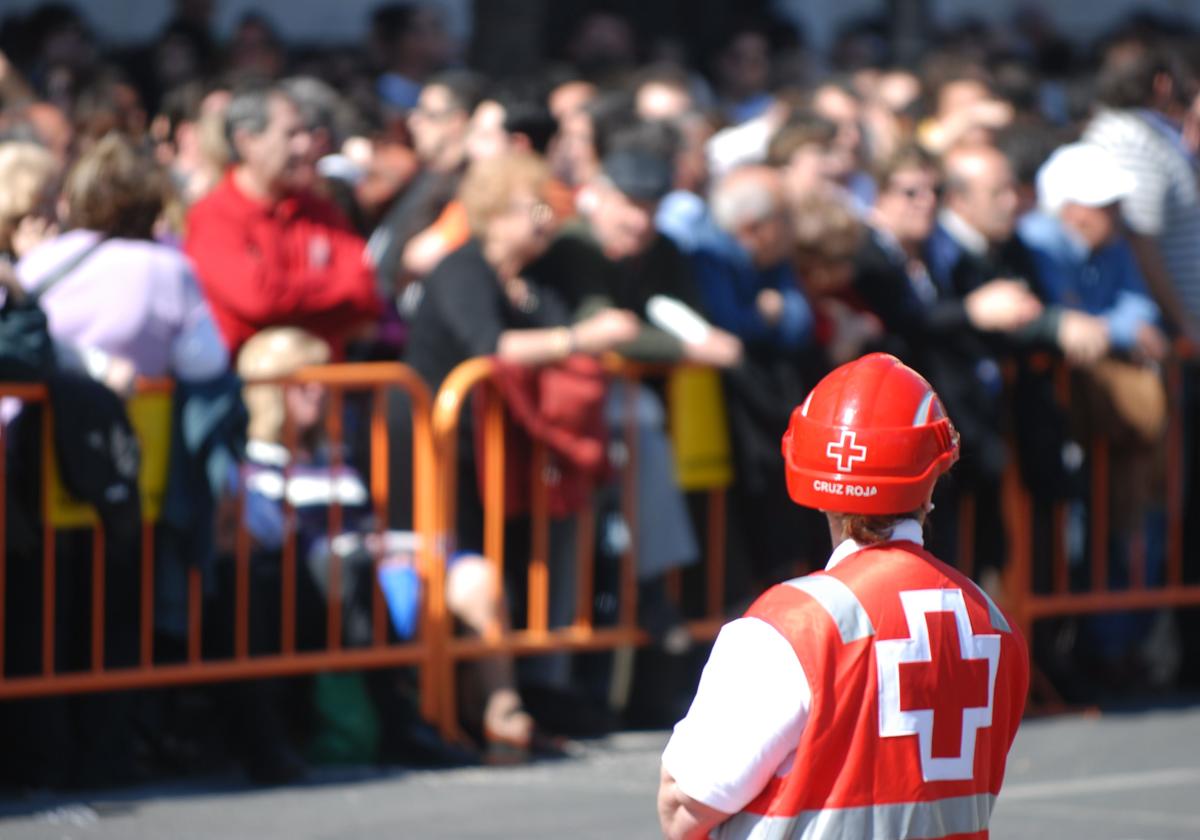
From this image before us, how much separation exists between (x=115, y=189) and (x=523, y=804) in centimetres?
227

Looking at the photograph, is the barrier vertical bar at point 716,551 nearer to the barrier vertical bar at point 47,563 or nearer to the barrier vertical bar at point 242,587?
the barrier vertical bar at point 242,587

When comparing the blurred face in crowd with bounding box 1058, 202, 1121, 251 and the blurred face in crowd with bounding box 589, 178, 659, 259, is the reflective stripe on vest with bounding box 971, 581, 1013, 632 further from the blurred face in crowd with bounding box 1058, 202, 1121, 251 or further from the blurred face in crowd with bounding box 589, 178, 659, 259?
the blurred face in crowd with bounding box 1058, 202, 1121, 251

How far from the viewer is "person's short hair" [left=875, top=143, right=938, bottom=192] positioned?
8891 millimetres

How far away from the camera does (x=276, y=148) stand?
306 inches

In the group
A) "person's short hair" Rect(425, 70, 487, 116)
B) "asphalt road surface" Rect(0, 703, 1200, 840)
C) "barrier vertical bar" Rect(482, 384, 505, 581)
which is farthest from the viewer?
"person's short hair" Rect(425, 70, 487, 116)

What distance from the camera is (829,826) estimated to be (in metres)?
3.44

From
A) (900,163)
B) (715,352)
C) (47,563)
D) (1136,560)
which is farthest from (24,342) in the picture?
(1136,560)

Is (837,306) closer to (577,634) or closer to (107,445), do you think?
(577,634)

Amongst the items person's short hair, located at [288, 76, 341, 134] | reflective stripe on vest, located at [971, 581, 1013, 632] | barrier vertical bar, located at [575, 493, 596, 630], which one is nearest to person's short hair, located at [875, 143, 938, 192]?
barrier vertical bar, located at [575, 493, 596, 630]

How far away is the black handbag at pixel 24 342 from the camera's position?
22.3 ft

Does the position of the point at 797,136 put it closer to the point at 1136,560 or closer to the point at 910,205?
the point at 910,205

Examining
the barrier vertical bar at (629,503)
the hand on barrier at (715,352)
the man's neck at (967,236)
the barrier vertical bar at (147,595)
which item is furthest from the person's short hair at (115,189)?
the man's neck at (967,236)

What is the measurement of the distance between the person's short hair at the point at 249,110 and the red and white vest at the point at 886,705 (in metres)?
4.62

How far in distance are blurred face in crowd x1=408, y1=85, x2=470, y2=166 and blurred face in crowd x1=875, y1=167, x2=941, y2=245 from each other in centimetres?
187
